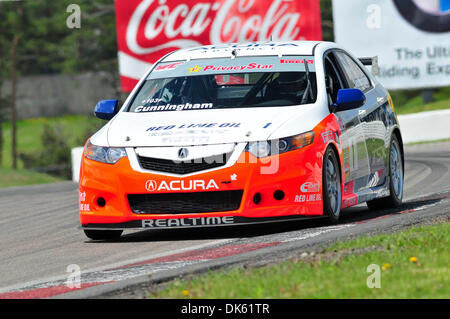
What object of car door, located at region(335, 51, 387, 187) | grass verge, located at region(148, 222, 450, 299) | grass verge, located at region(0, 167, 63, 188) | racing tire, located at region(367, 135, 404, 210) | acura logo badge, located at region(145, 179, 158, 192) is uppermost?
grass verge, located at region(148, 222, 450, 299)

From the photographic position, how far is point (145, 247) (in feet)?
29.0

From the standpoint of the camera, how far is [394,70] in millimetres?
29625

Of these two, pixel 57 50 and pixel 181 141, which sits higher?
pixel 181 141

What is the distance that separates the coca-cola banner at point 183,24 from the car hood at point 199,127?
65.9 ft

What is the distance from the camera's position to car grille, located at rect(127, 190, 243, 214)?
878cm

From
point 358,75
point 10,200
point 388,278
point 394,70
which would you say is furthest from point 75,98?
point 388,278

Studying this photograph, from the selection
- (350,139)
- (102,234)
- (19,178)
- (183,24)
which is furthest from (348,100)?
(183,24)

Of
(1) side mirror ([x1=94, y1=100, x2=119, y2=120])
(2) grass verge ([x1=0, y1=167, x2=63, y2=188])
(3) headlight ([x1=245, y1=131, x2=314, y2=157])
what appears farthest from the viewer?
(2) grass verge ([x1=0, y1=167, x2=63, y2=188])

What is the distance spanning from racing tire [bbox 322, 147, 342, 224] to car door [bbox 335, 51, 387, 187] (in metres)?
0.99

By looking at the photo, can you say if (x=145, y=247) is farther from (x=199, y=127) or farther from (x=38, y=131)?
(x=38, y=131)

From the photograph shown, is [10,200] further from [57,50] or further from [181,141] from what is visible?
[57,50]

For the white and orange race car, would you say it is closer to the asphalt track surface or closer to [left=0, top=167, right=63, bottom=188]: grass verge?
the asphalt track surface

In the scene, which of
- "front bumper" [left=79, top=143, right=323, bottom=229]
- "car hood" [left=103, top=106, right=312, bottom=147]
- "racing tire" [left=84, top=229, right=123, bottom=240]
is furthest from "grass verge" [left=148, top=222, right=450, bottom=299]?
"racing tire" [left=84, top=229, right=123, bottom=240]
